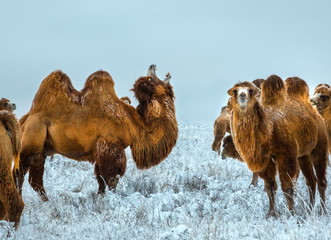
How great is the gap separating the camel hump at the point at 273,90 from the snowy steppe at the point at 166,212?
66.2 inches

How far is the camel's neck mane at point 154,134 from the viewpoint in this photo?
9.83m

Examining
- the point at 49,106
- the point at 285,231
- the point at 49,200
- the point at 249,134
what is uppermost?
the point at 49,106

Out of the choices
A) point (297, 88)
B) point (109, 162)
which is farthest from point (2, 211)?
point (297, 88)

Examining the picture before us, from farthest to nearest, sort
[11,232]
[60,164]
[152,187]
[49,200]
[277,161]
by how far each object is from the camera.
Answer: [60,164] → [152,187] → [49,200] → [277,161] → [11,232]

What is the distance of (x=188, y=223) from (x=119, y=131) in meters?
3.46

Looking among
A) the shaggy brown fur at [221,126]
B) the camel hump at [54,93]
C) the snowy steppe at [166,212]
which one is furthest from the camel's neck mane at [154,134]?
the shaggy brown fur at [221,126]

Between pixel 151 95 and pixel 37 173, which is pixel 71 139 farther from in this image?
pixel 151 95

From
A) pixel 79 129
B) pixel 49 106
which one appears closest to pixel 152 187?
pixel 79 129

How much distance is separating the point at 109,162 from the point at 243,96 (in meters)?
3.13

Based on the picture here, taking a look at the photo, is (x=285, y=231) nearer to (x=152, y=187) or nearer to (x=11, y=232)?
(x=11, y=232)

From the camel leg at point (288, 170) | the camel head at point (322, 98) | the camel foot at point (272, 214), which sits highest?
the camel head at point (322, 98)

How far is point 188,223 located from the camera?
21.1 feet

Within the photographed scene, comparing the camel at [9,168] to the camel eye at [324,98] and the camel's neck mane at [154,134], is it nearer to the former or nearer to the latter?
the camel's neck mane at [154,134]

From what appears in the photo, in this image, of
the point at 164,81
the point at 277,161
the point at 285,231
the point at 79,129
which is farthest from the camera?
the point at 164,81
